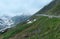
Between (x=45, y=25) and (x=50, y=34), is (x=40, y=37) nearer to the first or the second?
(x=50, y=34)

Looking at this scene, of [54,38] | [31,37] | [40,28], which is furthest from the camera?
[40,28]

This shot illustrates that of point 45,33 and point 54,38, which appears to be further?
point 45,33

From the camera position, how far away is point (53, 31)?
436ft

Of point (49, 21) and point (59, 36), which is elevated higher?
point (49, 21)

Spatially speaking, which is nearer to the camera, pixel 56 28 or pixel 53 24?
pixel 56 28

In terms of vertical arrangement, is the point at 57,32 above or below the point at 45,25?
below

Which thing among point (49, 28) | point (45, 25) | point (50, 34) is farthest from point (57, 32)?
point (45, 25)

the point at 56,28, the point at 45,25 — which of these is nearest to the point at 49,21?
the point at 45,25

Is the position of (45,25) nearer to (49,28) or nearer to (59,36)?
(49,28)

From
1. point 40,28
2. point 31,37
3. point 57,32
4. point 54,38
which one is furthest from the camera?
point 40,28

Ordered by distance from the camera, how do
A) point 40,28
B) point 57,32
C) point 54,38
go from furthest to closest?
point 40,28
point 57,32
point 54,38

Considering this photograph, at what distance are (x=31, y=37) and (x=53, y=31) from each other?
1367 centimetres

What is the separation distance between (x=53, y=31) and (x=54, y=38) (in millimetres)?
13636

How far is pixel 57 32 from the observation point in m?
128
